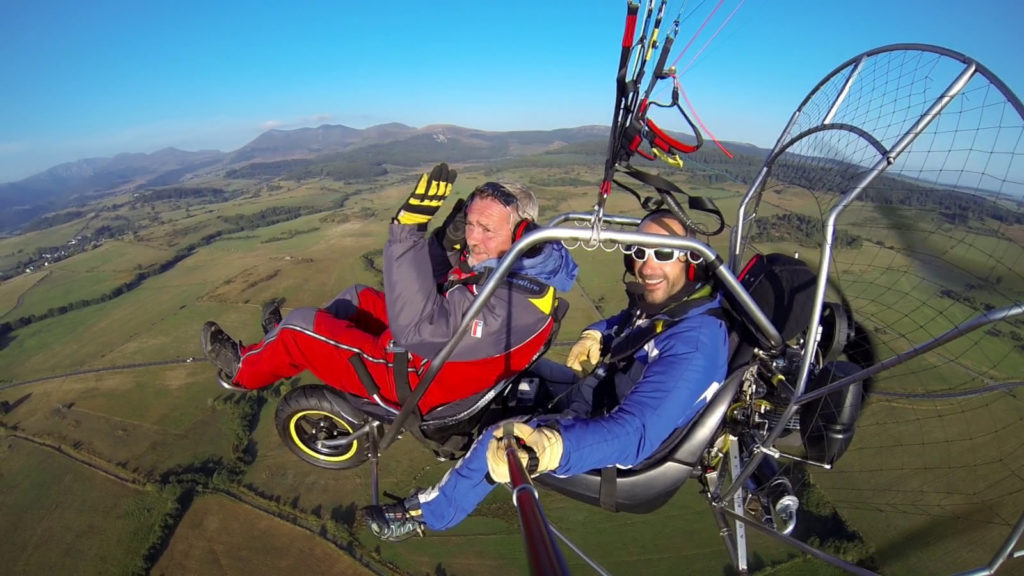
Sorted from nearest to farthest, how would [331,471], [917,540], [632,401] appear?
[632,401] < [917,540] < [331,471]

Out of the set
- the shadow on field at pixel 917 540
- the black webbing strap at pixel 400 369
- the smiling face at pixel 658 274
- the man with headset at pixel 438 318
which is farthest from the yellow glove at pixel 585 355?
the shadow on field at pixel 917 540

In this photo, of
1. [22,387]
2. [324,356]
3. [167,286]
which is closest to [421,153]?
[167,286]

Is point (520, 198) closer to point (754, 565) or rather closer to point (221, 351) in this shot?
point (221, 351)

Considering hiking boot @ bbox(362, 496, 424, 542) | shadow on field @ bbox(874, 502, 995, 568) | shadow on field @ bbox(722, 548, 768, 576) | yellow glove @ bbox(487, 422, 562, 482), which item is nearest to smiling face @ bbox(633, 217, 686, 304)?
yellow glove @ bbox(487, 422, 562, 482)

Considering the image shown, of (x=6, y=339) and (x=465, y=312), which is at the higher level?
(x=465, y=312)

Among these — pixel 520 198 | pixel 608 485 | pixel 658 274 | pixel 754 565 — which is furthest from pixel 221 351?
pixel 754 565

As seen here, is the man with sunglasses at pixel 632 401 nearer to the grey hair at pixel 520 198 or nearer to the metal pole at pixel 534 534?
the metal pole at pixel 534 534

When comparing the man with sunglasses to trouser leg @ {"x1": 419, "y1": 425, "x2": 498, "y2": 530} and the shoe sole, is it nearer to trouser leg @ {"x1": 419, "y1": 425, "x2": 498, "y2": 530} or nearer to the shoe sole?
trouser leg @ {"x1": 419, "y1": 425, "x2": 498, "y2": 530}
